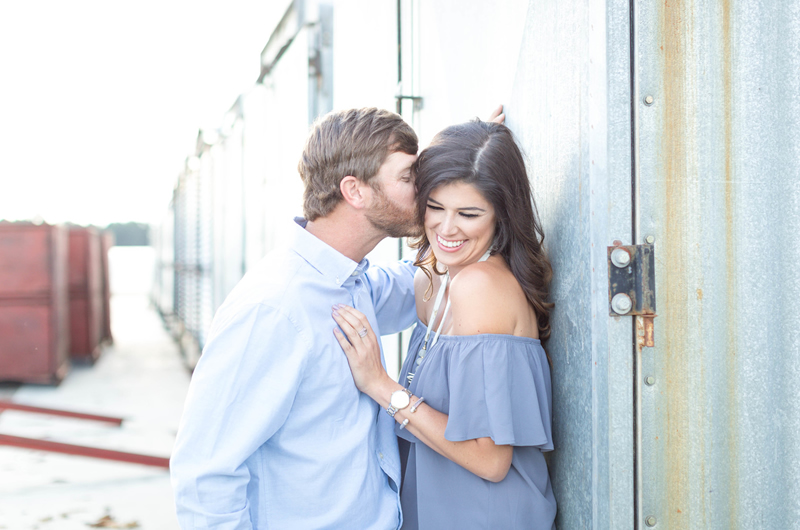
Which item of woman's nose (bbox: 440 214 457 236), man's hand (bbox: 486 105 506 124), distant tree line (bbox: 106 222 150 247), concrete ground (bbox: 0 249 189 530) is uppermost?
distant tree line (bbox: 106 222 150 247)

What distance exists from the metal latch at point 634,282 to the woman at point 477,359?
330 millimetres

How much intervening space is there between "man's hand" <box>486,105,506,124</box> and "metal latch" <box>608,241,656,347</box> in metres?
0.70

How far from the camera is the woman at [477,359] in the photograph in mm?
1628

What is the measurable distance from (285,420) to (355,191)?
0.72 m

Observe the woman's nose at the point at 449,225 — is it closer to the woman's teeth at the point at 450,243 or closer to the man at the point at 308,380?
the woman's teeth at the point at 450,243

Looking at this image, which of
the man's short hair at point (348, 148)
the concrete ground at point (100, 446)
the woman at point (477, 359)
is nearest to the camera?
the woman at point (477, 359)

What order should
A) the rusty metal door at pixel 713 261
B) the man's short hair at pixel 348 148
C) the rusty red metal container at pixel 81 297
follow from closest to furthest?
the rusty metal door at pixel 713 261 < the man's short hair at pixel 348 148 < the rusty red metal container at pixel 81 297

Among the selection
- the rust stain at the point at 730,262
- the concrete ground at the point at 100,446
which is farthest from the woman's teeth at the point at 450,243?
the concrete ground at the point at 100,446

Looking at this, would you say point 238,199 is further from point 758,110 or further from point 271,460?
point 758,110

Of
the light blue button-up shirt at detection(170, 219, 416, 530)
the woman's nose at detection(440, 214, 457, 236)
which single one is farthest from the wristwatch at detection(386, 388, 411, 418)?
the woman's nose at detection(440, 214, 457, 236)

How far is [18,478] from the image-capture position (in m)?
4.92

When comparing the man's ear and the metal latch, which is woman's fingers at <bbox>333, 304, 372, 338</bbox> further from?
the metal latch

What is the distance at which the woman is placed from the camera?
1.63 meters

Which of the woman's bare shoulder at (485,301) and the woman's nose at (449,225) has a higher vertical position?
the woman's nose at (449,225)
